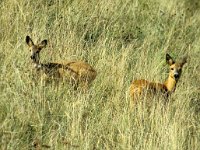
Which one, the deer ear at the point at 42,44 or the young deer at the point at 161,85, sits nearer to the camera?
the young deer at the point at 161,85

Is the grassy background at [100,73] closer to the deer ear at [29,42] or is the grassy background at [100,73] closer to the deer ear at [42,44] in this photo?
the deer ear at [29,42]

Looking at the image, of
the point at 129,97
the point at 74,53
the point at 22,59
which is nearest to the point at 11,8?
the point at 74,53

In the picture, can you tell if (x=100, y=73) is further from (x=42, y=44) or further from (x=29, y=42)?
(x=29, y=42)

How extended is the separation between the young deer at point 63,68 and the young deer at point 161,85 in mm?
650

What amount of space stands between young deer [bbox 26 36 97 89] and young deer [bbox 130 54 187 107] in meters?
0.65

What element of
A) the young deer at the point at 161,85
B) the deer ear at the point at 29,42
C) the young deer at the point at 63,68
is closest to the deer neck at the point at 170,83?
the young deer at the point at 161,85

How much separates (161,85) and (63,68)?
1.40 meters

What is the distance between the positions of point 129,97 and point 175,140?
131 centimetres

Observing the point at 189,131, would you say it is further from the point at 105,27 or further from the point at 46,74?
the point at 105,27

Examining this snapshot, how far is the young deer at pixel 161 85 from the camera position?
271 inches

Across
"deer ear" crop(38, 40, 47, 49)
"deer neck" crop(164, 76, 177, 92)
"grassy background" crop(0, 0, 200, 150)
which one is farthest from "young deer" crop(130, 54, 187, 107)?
"deer ear" crop(38, 40, 47, 49)

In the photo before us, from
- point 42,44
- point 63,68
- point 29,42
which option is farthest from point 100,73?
point 29,42

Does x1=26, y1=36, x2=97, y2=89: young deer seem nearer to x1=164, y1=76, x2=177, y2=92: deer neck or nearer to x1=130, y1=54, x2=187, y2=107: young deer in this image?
x1=130, y1=54, x2=187, y2=107: young deer

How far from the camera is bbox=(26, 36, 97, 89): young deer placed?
7.34 metres
